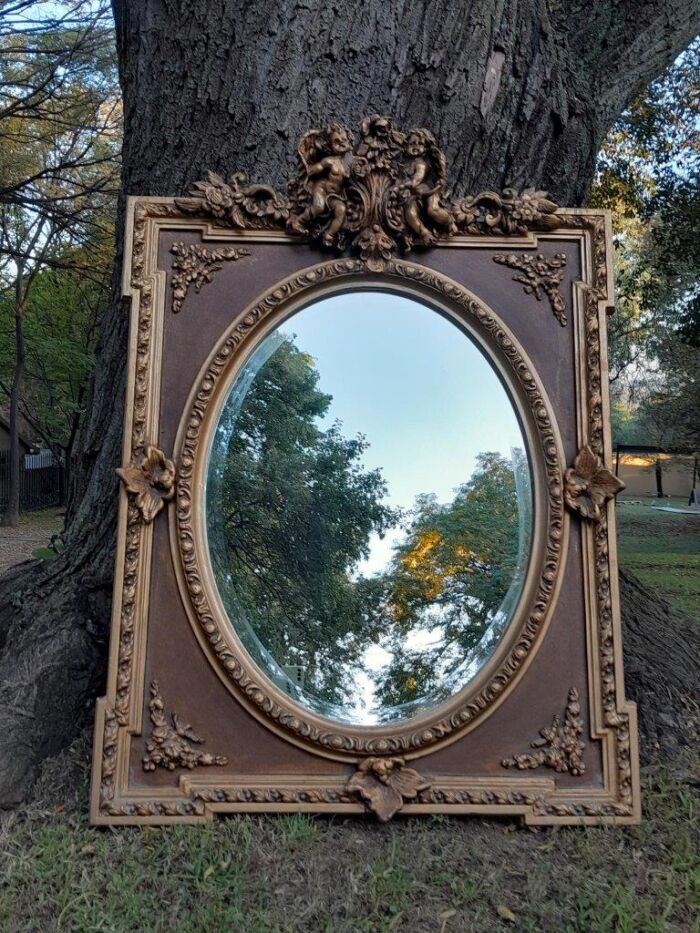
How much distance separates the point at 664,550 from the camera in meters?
12.7

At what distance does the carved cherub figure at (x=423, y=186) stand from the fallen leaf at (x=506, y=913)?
196cm

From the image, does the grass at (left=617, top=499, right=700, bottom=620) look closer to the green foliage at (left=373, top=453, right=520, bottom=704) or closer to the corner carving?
the green foliage at (left=373, top=453, right=520, bottom=704)

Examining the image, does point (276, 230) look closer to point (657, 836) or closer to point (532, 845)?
point (532, 845)

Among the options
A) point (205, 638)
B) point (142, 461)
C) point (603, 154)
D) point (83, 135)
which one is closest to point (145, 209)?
point (142, 461)

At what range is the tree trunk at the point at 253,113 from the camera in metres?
2.49

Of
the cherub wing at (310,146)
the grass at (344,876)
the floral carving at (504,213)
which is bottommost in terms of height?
the grass at (344,876)

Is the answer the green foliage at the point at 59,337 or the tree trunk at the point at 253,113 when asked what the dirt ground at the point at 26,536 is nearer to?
the green foliage at the point at 59,337

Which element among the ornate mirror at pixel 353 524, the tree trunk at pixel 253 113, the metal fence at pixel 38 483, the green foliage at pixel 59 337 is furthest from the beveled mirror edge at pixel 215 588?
the metal fence at pixel 38 483

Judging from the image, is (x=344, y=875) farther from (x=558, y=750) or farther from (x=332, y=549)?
(x=332, y=549)

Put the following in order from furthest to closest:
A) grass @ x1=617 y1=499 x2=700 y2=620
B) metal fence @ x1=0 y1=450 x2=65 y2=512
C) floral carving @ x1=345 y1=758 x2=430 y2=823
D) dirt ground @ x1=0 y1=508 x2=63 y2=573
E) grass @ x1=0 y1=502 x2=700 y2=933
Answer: metal fence @ x1=0 y1=450 x2=65 y2=512
dirt ground @ x1=0 y1=508 x2=63 y2=573
grass @ x1=617 y1=499 x2=700 y2=620
floral carving @ x1=345 y1=758 x2=430 y2=823
grass @ x1=0 y1=502 x2=700 y2=933

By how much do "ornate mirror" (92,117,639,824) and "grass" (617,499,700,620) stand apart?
306 cm

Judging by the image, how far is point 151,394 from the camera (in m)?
2.14

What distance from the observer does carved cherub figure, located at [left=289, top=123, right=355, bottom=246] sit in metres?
2.18

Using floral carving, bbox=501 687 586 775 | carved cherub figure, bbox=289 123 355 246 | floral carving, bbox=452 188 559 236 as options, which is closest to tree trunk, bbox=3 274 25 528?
carved cherub figure, bbox=289 123 355 246
